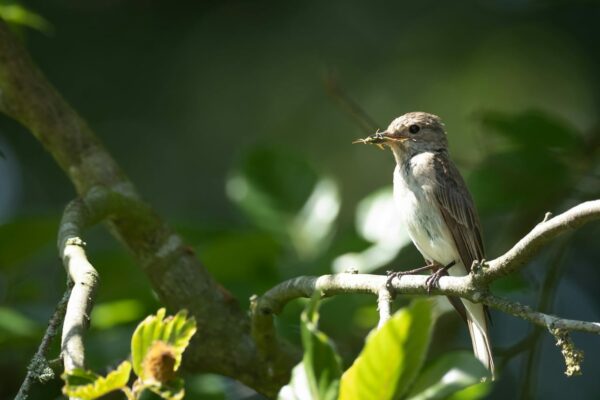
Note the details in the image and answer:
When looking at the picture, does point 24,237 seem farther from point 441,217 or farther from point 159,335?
point 159,335

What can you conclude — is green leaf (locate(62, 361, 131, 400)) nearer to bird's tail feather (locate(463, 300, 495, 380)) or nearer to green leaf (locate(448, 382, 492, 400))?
green leaf (locate(448, 382, 492, 400))

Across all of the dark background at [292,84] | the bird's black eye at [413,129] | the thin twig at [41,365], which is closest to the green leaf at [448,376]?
the thin twig at [41,365]

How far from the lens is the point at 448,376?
5.75 feet

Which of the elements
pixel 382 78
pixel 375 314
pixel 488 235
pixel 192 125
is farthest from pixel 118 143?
pixel 375 314

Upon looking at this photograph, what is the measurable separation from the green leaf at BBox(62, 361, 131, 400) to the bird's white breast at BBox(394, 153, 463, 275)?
2.81 m

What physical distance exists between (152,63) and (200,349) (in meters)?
6.09

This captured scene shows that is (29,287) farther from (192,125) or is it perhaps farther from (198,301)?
(192,125)

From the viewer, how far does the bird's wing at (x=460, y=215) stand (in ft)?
14.9

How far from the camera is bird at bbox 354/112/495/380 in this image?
4449 millimetres

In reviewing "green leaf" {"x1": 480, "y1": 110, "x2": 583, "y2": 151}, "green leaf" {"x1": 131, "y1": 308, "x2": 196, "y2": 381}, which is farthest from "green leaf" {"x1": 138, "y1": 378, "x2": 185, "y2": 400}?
"green leaf" {"x1": 480, "y1": 110, "x2": 583, "y2": 151}

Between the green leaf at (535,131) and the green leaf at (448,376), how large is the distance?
10.2ft

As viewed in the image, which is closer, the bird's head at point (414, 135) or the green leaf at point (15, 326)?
the green leaf at point (15, 326)

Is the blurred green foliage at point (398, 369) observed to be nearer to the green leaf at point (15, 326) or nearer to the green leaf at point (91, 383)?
the green leaf at point (91, 383)

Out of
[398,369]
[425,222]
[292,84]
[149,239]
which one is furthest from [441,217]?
[292,84]
